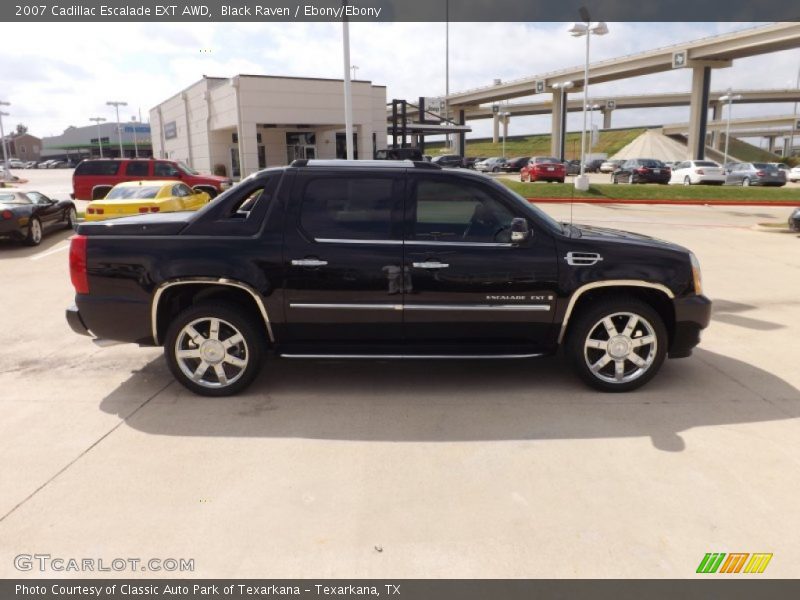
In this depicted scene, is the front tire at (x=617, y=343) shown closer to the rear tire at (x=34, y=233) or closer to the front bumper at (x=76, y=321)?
the front bumper at (x=76, y=321)

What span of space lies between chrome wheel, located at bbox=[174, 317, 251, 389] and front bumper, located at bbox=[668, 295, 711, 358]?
132 inches

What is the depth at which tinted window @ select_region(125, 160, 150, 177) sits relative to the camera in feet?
71.3

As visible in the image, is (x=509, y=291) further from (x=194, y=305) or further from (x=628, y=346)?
(x=194, y=305)

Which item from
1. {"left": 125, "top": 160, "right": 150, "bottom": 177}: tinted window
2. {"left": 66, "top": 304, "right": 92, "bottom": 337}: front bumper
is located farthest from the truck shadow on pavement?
{"left": 125, "top": 160, "right": 150, "bottom": 177}: tinted window

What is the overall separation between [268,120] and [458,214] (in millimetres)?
35411

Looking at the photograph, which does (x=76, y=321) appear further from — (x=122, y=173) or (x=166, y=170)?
(x=122, y=173)

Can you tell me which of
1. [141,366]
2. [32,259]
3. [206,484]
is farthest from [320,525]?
[32,259]

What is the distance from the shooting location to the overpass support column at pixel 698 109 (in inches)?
2265

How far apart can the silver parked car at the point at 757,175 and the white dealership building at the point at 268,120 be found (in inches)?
828

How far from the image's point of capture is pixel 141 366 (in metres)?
5.68
